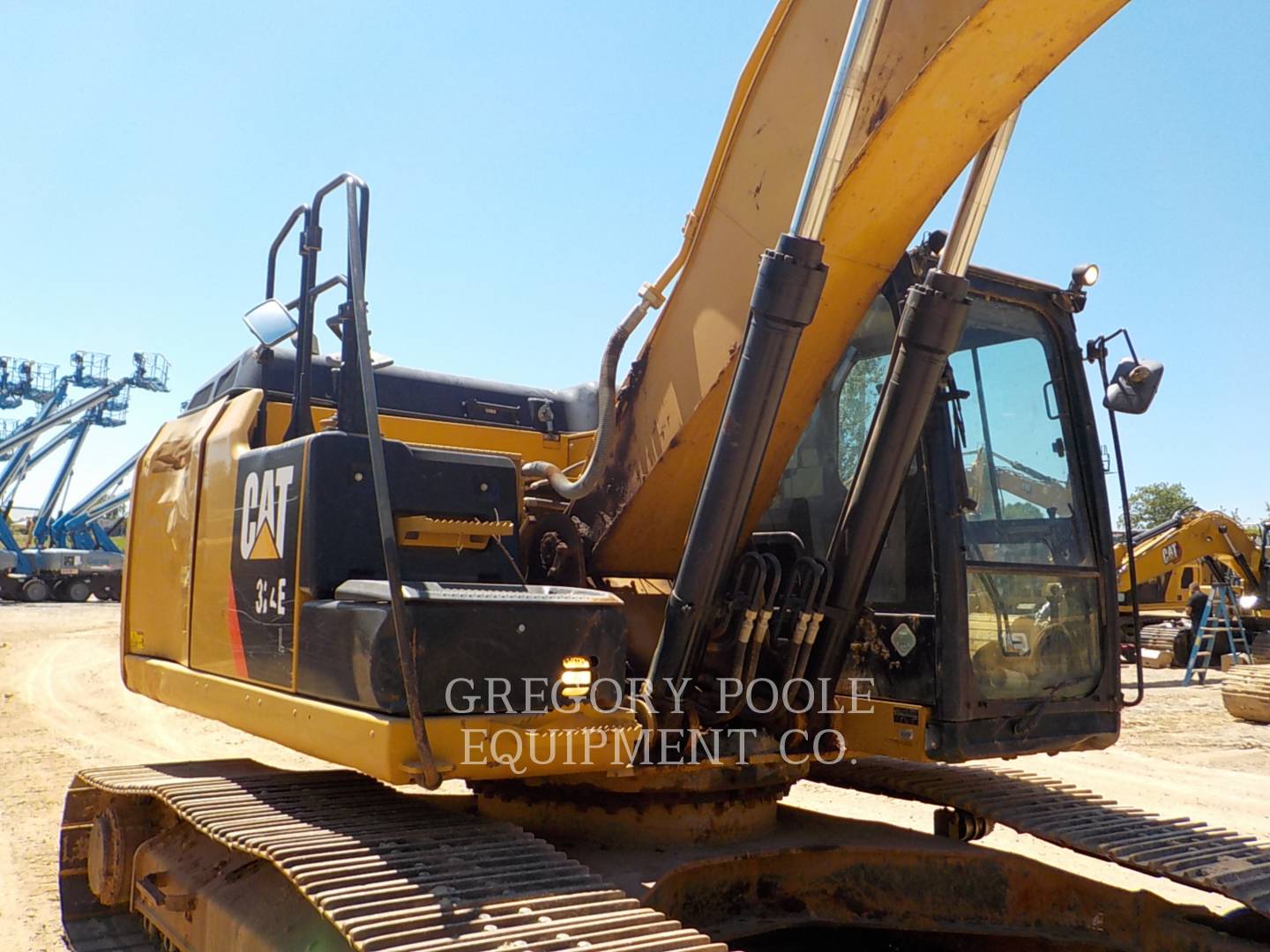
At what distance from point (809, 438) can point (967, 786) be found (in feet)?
5.24

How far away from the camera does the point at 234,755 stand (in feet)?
29.6

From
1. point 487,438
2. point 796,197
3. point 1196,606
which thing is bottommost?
point 1196,606

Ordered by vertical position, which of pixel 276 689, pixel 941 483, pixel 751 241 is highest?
pixel 751 241

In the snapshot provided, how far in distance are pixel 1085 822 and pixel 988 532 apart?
1.14m

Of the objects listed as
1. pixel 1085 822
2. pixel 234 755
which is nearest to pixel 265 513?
pixel 1085 822

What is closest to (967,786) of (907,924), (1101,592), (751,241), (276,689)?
(907,924)

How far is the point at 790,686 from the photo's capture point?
11.6ft

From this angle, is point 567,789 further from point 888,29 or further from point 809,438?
point 888,29

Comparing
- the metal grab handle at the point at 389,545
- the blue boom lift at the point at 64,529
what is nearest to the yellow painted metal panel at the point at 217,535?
the metal grab handle at the point at 389,545

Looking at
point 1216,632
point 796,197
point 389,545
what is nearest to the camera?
point 389,545

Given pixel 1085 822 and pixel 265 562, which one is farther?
pixel 1085 822

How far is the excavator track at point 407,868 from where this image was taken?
2.50 meters

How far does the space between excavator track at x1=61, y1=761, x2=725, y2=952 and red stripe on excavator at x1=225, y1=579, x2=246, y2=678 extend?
1.38ft

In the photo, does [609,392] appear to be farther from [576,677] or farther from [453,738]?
[453,738]
